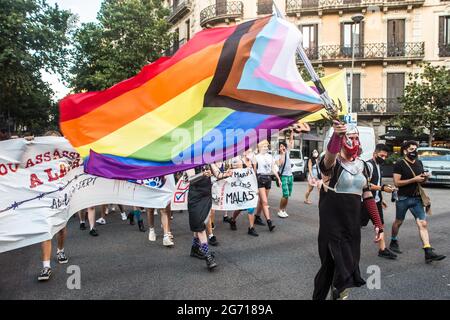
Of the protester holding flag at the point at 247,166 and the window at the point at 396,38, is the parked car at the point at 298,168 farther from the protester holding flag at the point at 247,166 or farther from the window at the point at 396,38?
the window at the point at 396,38

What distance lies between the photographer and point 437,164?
1611cm

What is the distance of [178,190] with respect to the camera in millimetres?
7203

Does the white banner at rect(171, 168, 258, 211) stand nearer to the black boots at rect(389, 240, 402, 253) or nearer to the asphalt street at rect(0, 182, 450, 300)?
the asphalt street at rect(0, 182, 450, 300)

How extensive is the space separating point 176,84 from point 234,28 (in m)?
0.91

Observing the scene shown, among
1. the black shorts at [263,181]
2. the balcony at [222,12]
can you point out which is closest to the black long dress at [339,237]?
the black shorts at [263,181]

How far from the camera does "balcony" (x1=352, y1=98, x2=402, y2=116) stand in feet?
91.7

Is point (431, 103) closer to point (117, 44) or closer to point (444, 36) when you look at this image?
point (444, 36)

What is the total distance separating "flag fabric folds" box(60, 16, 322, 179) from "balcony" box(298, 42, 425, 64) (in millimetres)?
26145

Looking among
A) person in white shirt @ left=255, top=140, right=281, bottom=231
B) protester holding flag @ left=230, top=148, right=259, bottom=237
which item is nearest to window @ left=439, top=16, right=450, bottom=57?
person in white shirt @ left=255, top=140, right=281, bottom=231

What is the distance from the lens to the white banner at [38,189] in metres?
4.74

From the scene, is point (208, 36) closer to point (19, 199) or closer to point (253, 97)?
point (253, 97)

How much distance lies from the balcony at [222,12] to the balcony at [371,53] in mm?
6150

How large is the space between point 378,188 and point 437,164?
39.1 ft
